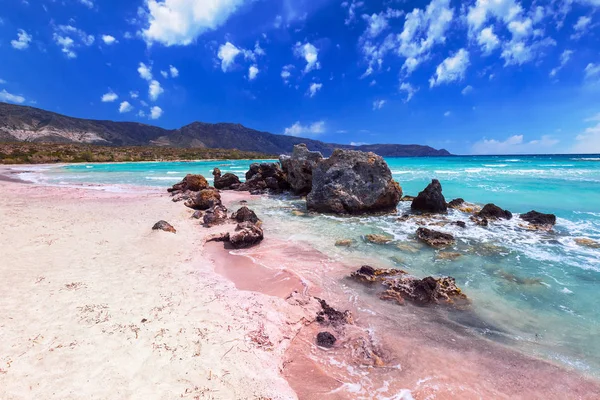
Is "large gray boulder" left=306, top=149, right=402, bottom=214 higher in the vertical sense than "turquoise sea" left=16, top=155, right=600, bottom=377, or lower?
higher

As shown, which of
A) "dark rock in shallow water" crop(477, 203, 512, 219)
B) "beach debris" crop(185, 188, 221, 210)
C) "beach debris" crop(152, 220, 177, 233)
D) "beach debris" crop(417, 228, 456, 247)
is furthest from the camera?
"beach debris" crop(185, 188, 221, 210)

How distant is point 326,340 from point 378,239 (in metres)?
5.25

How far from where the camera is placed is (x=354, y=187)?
44.0ft

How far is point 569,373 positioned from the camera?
3.54 metres

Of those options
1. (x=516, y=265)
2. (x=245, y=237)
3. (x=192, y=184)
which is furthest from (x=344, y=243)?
(x=192, y=184)

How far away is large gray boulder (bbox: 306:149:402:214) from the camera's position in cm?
1311

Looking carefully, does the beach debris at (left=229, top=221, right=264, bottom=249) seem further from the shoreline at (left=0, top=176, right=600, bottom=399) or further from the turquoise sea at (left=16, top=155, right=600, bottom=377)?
the shoreline at (left=0, top=176, right=600, bottom=399)

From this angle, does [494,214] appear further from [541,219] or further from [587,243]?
[587,243]

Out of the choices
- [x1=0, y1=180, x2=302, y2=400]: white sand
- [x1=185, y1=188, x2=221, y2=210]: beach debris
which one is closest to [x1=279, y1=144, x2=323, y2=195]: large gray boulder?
[x1=185, y1=188, x2=221, y2=210]: beach debris

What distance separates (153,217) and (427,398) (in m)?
10.4

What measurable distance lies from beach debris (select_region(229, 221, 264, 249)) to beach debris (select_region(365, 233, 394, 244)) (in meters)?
3.36

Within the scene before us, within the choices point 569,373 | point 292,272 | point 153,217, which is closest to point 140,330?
point 292,272

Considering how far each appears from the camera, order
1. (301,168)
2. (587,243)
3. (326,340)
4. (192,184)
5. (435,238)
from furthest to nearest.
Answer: (301,168) < (192,184) < (435,238) < (587,243) < (326,340)

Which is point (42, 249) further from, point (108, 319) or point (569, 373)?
point (569, 373)
